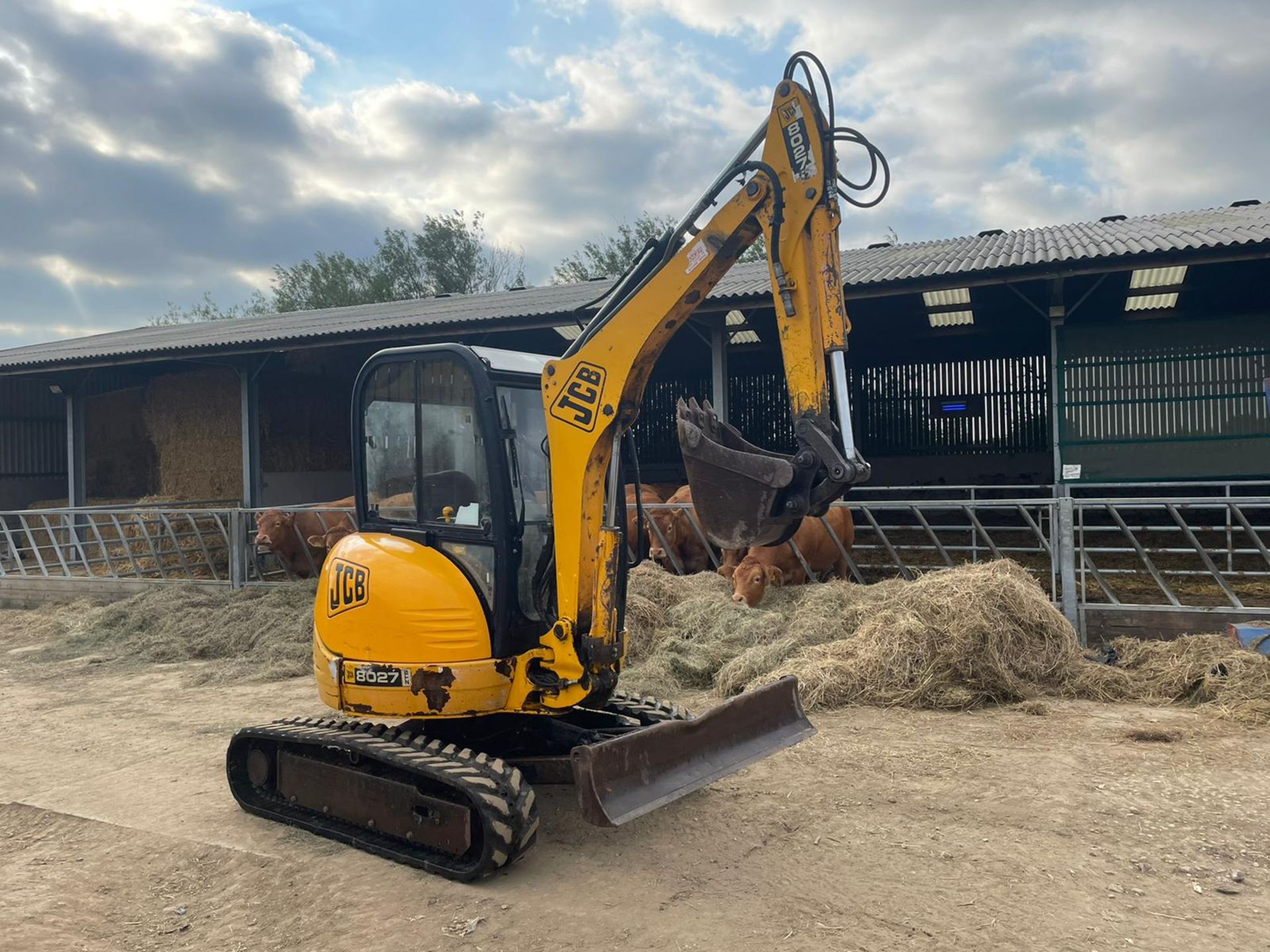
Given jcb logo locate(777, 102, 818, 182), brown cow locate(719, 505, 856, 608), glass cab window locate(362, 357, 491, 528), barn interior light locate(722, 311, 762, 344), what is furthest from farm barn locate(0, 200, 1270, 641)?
jcb logo locate(777, 102, 818, 182)

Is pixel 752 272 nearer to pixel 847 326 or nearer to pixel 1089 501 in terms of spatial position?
pixel 1089 501

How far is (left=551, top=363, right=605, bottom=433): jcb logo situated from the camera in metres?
4.19

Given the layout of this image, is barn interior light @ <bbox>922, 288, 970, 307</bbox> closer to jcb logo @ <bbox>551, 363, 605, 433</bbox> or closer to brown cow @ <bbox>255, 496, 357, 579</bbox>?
brown cow @ <bbox>255, 496, 357, 579</bbox>

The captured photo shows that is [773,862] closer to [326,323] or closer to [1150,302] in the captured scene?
[1150,302]

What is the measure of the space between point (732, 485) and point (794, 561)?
631 cm

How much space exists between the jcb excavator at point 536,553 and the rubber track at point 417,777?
13mm

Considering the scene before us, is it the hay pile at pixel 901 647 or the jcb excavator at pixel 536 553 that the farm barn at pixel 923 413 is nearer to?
the jcb excavator at pixel 536 553

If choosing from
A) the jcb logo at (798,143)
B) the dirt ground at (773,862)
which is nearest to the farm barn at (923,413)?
the jcb logo at (798,143)

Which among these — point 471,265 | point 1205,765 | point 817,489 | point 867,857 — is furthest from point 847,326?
point 471,265

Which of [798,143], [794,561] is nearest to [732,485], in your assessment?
[798,143]

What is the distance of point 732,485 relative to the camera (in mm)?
3898

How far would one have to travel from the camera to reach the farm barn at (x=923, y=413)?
9.97 metres

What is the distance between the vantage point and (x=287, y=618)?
1004cm

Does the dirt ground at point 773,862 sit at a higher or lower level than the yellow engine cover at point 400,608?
lower
